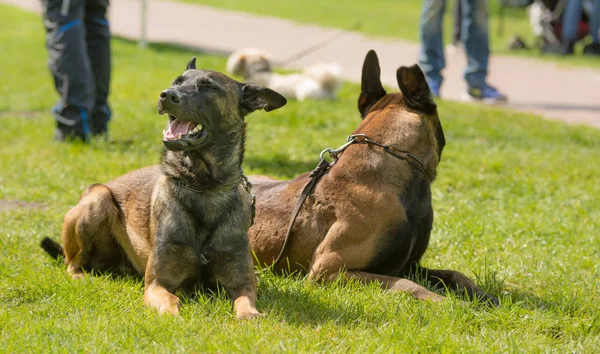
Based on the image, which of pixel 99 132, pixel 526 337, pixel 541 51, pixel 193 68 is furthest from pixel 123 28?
pixel 526 337

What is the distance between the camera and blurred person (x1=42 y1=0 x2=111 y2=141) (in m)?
8.18

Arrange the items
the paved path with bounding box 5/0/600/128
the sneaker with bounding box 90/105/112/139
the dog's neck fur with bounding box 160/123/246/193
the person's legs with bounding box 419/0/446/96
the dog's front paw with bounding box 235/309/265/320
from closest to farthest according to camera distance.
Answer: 1. the dog's front paw with bounding box 235/309/265/320
2. the dog's neck fur with bounding box 160/123/246/193
3. the sneaker with bounding box 90/105/112/139
4. the person's legs with bounding box 419/0/446/96
5. the paved path with bounding box 5/0/600/128

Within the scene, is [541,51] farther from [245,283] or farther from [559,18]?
[245,283]

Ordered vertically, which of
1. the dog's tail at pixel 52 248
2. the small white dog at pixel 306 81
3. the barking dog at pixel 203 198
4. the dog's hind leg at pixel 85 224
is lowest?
the small white dog at pixel 306 81

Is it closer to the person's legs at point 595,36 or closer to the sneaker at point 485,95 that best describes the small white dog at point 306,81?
the sneaker at point 485,95

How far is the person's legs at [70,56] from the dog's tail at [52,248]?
3219 mm

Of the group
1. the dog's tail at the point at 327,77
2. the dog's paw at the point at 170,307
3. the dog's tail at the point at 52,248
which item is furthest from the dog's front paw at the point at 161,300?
the dog's tail at the point at 327,77

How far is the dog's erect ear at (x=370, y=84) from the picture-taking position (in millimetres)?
5215

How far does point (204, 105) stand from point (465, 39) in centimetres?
807

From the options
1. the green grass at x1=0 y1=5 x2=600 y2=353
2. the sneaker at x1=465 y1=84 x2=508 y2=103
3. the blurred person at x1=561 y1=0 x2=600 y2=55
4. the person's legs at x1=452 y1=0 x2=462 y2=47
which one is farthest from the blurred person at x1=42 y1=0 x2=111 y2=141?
the blurred person at x1=561 y1=0 x2=600 y2=55

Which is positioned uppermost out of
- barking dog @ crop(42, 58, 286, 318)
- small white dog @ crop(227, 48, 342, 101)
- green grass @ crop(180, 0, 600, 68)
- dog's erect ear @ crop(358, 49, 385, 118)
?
dog's erect ear @ crop(358, 49, 385, 118)

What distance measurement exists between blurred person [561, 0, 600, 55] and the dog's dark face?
14426mm

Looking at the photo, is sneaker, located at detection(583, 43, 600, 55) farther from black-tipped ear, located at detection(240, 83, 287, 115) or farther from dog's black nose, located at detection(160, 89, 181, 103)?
dog's black nose, located at detection(160, 89, 181, 103)

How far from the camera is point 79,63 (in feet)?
27.1
